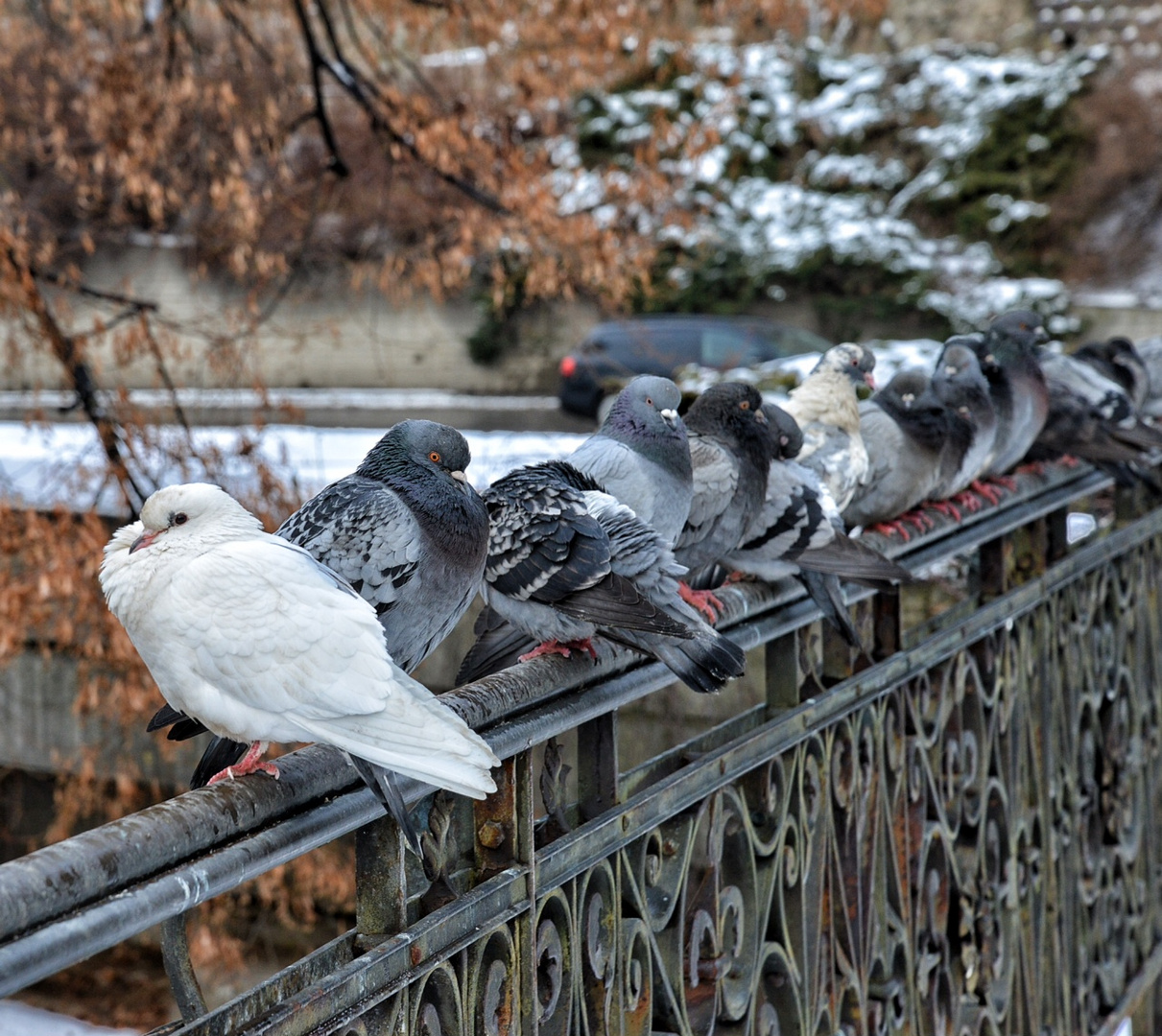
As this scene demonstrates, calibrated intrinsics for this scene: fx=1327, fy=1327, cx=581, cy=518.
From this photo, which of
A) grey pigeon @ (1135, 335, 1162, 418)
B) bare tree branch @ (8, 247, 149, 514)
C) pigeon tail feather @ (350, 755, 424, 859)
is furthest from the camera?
grey pigeon @ (1135, 335, 1162, 418)

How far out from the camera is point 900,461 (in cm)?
338

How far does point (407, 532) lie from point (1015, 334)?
9.85ft

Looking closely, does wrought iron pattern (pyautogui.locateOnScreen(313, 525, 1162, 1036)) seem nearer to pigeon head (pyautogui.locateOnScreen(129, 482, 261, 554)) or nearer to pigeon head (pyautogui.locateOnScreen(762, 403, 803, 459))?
pigeon head (pyautogui.locateOnScreen(129, 482, 261, 554))

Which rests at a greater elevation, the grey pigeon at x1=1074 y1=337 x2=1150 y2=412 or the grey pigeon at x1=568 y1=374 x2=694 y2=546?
the grey pigeon at x1=568 y1=374 x2=694 y2=546

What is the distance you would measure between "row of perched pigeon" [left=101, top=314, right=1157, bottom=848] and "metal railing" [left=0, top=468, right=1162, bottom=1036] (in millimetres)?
72

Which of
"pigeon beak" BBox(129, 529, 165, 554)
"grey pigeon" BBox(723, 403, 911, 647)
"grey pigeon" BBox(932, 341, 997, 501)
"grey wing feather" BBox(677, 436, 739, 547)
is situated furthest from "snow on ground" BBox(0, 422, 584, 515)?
"grey pigeon" BBox(932, 341, 997, 501)

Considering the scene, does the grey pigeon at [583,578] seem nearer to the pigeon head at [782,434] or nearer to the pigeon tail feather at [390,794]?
the pigeon tail feather at [390,794]

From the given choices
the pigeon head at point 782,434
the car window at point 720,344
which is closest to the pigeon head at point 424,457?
the pigeon head at point 782,434

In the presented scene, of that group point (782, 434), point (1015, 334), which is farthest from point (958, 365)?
point (782, 434)

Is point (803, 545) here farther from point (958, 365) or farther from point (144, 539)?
point (958, 365)

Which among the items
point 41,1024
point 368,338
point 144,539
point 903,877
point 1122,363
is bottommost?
point 41,1024

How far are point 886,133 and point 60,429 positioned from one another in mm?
13443

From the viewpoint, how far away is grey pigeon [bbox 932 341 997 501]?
3.57 m

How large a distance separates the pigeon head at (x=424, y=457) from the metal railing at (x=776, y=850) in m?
0.46
